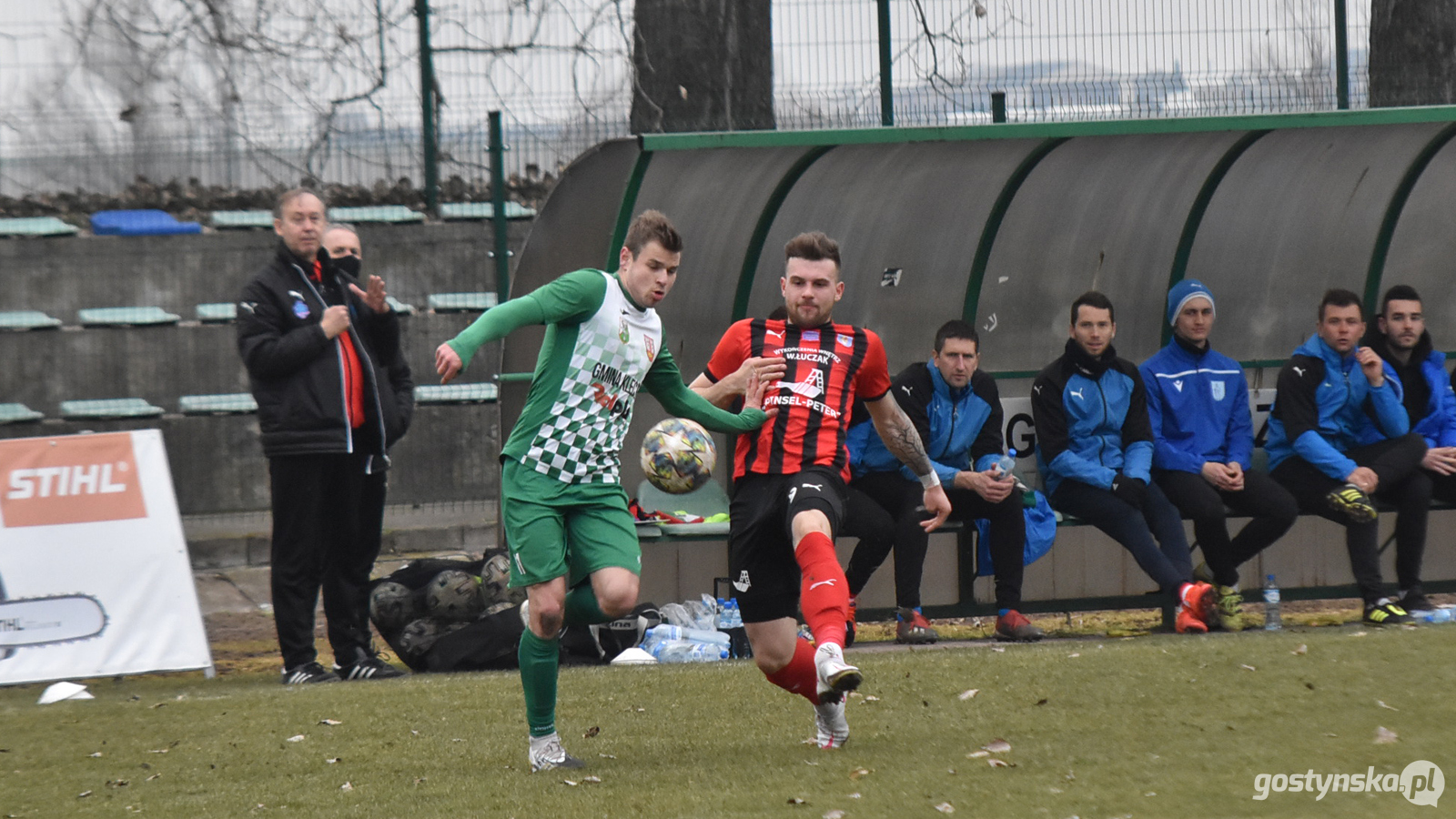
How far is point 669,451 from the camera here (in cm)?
716

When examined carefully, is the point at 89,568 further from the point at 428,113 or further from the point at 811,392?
the point at 428,113

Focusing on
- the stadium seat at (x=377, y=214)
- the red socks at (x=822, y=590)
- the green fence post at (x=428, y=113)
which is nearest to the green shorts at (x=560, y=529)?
the red socks at (x=822, y=590)

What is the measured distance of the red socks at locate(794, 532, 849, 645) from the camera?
4.75 metres

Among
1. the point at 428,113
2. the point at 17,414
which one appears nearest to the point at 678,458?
the point at 428,113

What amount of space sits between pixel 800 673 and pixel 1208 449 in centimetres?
373

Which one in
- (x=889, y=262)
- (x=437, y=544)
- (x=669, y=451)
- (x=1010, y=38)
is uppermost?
(x=1010, y=38)

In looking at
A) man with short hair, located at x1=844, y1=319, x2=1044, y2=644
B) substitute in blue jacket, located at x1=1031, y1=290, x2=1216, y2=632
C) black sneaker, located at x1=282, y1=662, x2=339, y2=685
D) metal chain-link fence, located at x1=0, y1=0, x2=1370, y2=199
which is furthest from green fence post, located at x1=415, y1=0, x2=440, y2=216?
black sneaker, located at x1=282, y1=662, x2=339, y2=685

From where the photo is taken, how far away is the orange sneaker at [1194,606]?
24.3 feet

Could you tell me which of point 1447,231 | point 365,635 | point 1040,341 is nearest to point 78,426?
point 365,635

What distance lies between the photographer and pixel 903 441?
18.5 feet

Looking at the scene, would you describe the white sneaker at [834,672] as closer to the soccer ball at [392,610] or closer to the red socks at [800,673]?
the red socks at [800,673]

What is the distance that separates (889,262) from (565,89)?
11.1 feet

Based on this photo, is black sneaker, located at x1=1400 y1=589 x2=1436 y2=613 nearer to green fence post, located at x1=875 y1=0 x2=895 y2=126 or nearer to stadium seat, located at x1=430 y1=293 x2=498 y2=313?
green fence post, located at x1=875 y1=0 x2=895 y2=126

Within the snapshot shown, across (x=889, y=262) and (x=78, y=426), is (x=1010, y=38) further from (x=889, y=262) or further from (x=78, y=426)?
(x=78, y=426)
